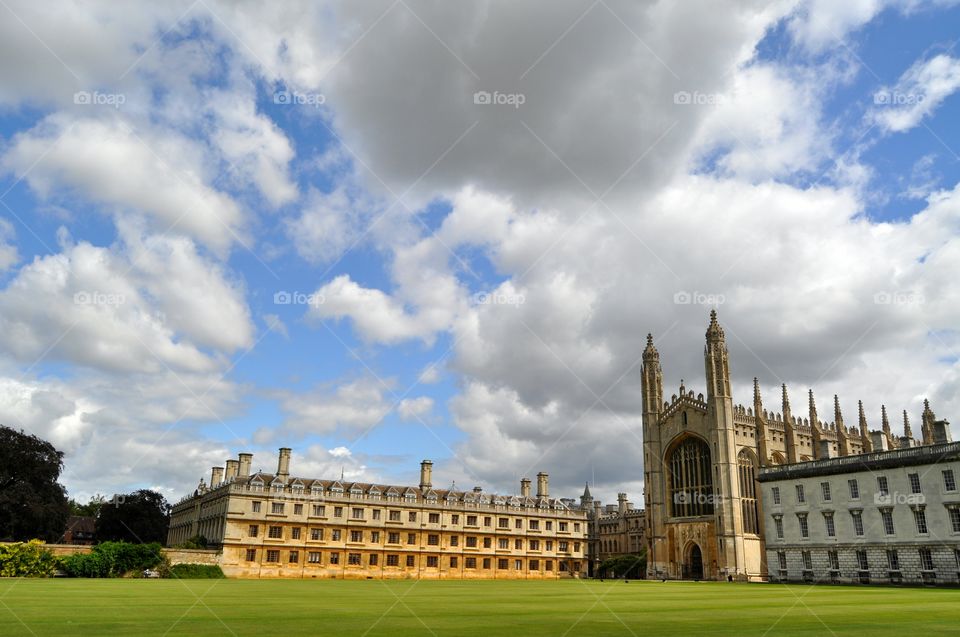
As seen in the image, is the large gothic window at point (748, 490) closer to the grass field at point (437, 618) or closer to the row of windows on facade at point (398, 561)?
the row of windows on facade at point (398, 561)

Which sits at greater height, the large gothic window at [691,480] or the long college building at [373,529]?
the large gothic window at [691,480]

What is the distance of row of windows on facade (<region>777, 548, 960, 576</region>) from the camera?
45594mm

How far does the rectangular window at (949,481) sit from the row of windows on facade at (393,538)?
135ft

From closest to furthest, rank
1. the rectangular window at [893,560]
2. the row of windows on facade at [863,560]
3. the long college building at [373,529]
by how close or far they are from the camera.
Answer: the row of windows on facade at [863,560] → the rectangular window at [893,560] → the long college building at [373,529]

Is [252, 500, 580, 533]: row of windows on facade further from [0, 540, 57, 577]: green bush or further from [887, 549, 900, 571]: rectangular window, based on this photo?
[887, 549, 900, 571]: rectangular window

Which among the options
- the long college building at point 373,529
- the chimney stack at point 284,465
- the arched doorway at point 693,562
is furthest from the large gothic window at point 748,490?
the chimney stack at point 284,465

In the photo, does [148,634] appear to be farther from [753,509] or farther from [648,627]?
[753,509]

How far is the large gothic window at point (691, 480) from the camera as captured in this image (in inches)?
2776

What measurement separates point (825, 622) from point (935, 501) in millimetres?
37517

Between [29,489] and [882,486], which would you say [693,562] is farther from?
[29,489]

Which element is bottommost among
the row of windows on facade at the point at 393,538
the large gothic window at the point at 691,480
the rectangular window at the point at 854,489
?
the row of windows on facade at the point at 393,538

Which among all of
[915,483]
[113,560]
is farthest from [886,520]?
[113,560]

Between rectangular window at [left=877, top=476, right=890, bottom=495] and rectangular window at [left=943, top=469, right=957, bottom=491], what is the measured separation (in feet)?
13.3

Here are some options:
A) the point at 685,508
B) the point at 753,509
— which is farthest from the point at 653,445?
the point at 753,509
